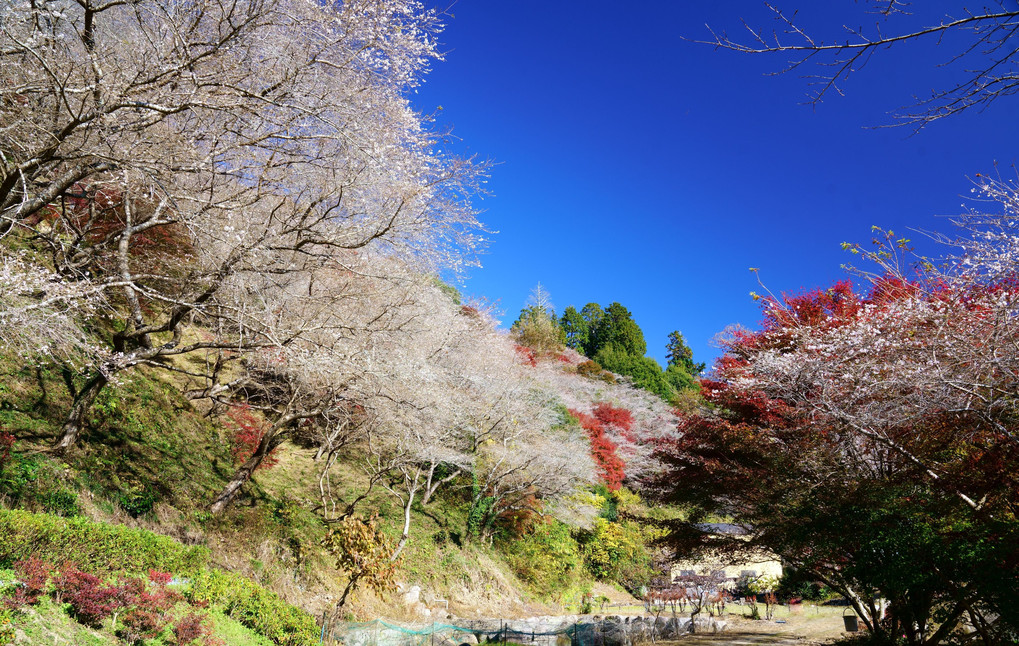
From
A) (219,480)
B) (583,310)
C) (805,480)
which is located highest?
(583,310)

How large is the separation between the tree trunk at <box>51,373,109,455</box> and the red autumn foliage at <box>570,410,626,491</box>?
17.8 metres

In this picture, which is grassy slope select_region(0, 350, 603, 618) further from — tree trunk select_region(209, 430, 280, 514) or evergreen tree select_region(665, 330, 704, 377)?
evergreen tree select_region(665, 330, 704, 377)

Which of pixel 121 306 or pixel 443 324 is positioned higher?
pixel 443 324

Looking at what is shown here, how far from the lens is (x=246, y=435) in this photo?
1202cm

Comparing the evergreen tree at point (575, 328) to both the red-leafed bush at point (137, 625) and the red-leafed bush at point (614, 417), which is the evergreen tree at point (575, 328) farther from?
the red-leafed bush at point (137, 625)

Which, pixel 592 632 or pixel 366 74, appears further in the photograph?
pixel 592 632

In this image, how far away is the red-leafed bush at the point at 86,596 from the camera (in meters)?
4.32

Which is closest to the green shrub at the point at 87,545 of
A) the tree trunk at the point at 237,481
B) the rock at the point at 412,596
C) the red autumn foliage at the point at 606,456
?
the tree trunk at the point at 237,481

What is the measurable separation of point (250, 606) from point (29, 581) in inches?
107

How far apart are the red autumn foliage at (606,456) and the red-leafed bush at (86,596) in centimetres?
1895

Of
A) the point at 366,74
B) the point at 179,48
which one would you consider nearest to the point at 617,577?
the point at 366,74

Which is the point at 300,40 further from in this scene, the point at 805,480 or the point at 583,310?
the point at 583,310

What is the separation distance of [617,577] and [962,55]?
21.0 metres

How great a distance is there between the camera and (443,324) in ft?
47.7
